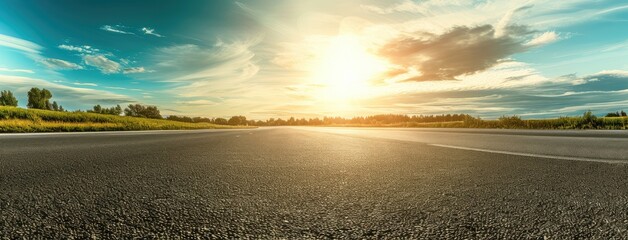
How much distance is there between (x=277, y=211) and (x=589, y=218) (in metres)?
1.83

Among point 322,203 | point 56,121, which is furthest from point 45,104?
point 322,203

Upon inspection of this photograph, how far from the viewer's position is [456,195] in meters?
2.65

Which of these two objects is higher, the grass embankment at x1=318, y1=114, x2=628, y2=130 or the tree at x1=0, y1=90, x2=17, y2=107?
the tree at x1=0, y1=90, x2=17, y2=107

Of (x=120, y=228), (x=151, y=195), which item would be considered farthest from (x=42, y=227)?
(x=151, y=195)

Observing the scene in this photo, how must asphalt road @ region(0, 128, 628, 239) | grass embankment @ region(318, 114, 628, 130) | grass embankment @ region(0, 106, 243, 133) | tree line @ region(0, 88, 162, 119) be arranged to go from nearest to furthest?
asphalt road @ region(0, 128, 628, 239) → grass embankment @ region(318, 114, 628, 130) → grass embankment @ region(0, 106, 243, 133) → tree line @ region(0, 88, 162, 119)

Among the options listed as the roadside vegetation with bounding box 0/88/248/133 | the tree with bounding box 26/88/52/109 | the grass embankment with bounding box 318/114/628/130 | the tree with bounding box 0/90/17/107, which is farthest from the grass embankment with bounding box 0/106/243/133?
the tree with bounding box 0/90/17/107

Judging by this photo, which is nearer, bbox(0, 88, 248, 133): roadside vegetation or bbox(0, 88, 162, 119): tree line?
bbox(0, 88, 248, 133): roadside vegetation

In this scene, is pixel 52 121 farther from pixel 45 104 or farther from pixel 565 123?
pixel 45 104

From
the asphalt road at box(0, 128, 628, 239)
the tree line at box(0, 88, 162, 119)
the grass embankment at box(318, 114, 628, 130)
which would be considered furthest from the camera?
the tree line at box(0, 88, 162, 119)

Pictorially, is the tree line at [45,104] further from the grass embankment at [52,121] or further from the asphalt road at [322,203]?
the asphalt road at [322,203]

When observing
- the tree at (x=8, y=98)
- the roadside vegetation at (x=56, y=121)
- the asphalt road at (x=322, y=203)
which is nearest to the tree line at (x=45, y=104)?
the tree at (x=8, y=98)

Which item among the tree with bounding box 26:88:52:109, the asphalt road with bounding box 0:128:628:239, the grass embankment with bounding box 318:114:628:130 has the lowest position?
the asphalt road with bounding box 0:128:628:239

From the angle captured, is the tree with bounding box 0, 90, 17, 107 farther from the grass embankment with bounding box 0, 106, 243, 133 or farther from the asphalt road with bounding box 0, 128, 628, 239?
the asphalt road with bounding box 0, 128, 628, 239

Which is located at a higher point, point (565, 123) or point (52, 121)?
point (52, 121)
